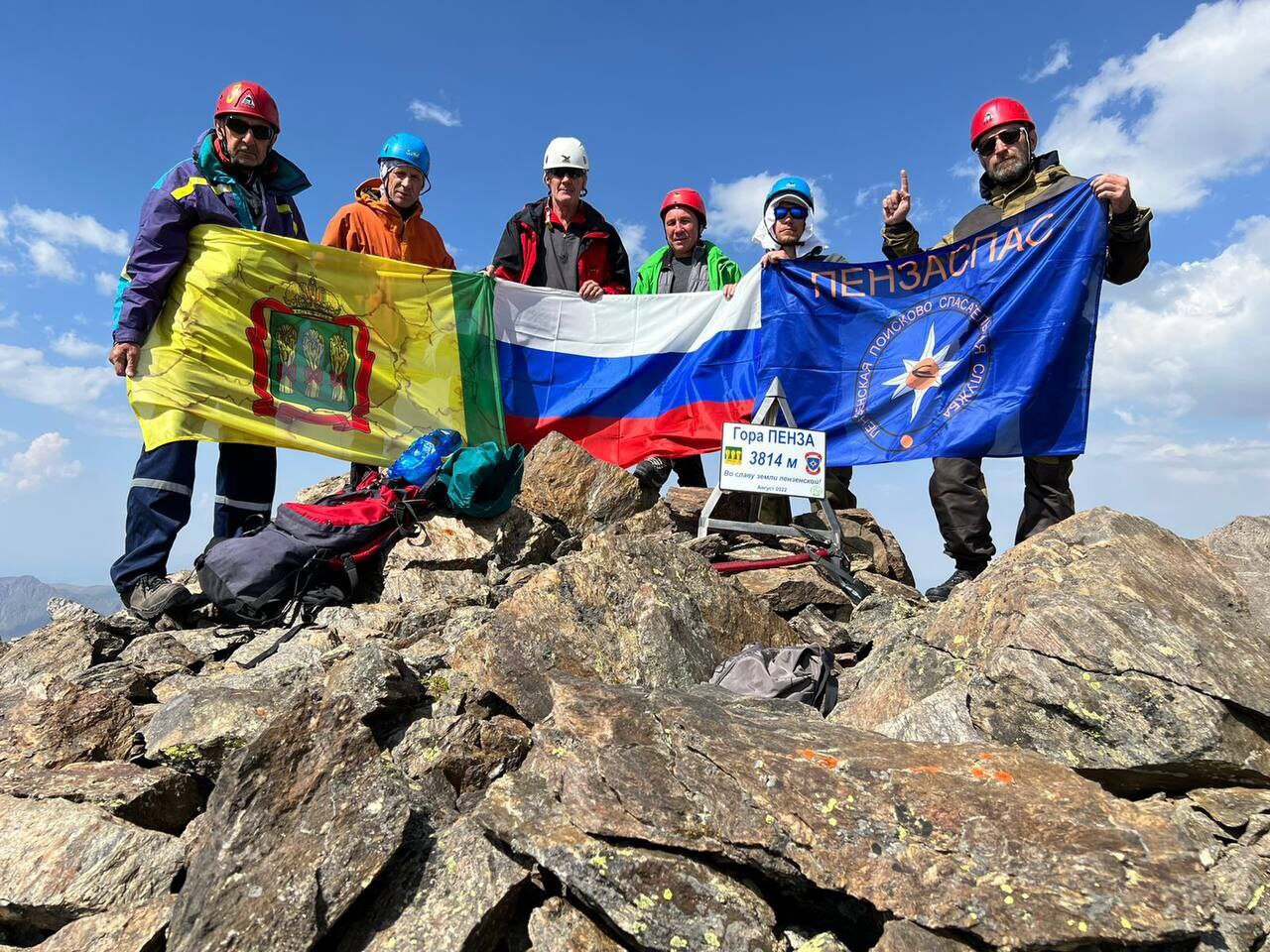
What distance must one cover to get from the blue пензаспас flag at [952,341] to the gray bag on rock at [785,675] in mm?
4125

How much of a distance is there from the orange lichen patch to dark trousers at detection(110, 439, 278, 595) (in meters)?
5.78

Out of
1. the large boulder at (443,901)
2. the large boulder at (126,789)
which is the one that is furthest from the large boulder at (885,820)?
the large boulder at (126,789)

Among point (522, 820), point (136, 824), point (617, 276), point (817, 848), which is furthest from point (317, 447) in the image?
point (817, 848)

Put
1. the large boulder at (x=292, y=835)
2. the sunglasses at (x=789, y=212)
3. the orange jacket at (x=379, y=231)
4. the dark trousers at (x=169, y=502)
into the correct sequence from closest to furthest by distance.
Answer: the large boulder at (x=292, y=835) → the dark trousers at (x=169, y=502) → the orange jacket at (x=379, y=231) → the sunglasses at (x=789, y=212)

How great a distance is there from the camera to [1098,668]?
11.6 ft

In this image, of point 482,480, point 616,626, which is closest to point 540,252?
point 482,480

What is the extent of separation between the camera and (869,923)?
274 cm

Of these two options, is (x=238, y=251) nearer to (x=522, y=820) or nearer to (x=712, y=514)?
(x=712, y=514)

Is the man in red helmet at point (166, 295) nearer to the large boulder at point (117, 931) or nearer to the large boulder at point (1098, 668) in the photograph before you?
the large boulder at point (117, 931)

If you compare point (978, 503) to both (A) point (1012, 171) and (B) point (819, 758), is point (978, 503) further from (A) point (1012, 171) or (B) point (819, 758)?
(B) point (819, 758)

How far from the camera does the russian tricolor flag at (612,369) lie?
9055mm

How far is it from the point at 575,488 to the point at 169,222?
4.57 metres

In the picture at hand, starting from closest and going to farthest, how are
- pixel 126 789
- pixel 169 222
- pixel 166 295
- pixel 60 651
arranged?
pixel 126 789
pixel 60 651
pixel 169 222
pixel 166 295

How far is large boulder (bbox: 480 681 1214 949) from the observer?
2.47 m
